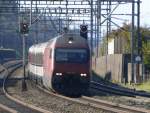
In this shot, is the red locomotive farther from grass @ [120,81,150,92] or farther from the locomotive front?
grass @ [120,81,150,92]

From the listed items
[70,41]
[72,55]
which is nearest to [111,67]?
[70,41]

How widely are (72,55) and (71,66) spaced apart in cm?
59

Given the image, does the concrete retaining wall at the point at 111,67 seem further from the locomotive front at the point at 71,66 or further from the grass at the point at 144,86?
the locomotive front at the point at 71,66

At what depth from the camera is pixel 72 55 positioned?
90.4 feet

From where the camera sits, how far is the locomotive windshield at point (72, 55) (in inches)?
1081

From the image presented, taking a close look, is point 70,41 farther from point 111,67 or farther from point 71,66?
point 111,67

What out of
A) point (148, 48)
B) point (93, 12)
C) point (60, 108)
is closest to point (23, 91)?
point (60, 108)

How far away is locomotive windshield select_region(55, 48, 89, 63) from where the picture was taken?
27.5m

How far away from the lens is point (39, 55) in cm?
3478

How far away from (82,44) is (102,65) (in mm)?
27643

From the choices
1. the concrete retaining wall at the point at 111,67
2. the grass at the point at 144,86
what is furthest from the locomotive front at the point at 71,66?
the concrete retaining wall at the point at 111,67

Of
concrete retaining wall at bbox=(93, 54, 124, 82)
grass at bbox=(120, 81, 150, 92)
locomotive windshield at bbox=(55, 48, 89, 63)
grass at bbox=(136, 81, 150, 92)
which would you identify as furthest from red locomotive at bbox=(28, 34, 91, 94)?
concrete retaining wall at bbox=(93, 54, 124, 82)

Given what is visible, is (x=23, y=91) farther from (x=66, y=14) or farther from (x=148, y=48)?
(x=66, y=14)

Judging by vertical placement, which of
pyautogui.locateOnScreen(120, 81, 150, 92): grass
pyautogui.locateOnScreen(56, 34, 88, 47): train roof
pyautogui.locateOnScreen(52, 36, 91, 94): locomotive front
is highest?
pyautogui.locateOnScreen(56, 34, 88, 47): train roof
